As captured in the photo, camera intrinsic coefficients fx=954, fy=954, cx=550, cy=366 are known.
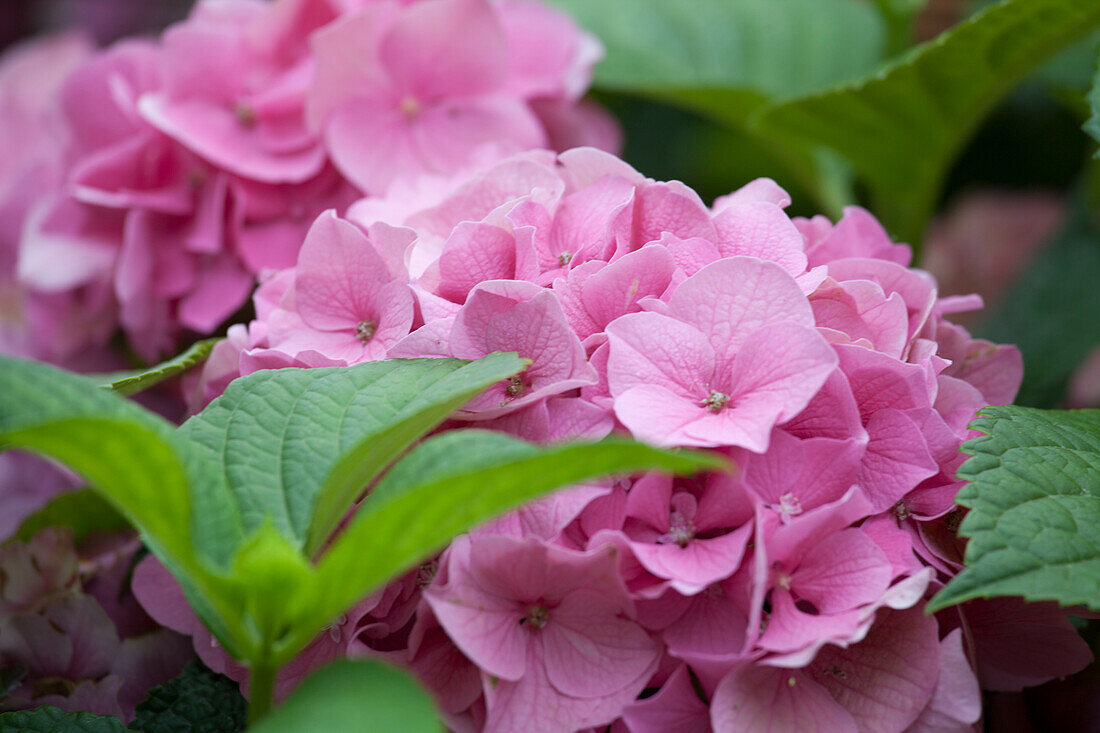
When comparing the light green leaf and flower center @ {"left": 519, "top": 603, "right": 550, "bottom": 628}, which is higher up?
the light green leaf

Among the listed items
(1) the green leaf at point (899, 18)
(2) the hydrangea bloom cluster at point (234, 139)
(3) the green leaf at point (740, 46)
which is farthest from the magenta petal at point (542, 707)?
(1) the green leaf at point (899, 18)

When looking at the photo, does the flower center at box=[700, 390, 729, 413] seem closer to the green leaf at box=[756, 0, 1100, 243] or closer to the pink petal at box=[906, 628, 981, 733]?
the pink petal at box=[906, 628, 981, 733]

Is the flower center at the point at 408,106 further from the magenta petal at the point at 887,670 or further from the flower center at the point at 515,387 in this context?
the magenta petal at the point at 887,670

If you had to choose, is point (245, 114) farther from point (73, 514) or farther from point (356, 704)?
point (356, 704)

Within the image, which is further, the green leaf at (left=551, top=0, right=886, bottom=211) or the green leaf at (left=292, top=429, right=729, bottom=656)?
the green leaf at (left=551, top=0, right=886, bottom=211)

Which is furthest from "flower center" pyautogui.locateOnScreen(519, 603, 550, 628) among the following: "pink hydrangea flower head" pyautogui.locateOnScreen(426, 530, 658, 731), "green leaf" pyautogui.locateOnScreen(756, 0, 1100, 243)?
"green leaf" pyautogui.locateOnScreen(756, 0, 1100, 243)

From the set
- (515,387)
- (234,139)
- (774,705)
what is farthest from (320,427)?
(234,139)

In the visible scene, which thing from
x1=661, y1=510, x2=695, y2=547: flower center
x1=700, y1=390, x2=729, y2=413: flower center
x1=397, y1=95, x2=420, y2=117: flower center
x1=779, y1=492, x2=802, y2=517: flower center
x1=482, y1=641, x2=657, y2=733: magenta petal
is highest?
x1=700, y1=390, x2=729, y2=413: flower center
